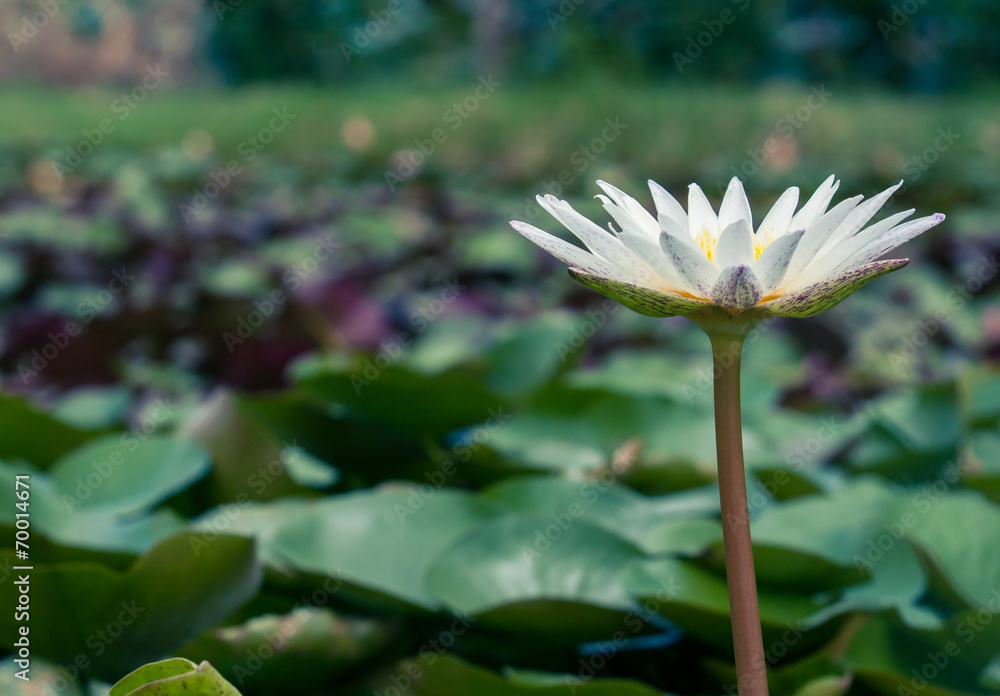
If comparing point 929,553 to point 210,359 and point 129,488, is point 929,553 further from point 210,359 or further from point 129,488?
point 210,359

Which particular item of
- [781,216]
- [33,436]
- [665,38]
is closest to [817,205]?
[781,216]

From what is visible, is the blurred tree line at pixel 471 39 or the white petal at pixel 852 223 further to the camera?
the blurred tree line at pixel 471 39

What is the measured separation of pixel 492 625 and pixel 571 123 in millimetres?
3250

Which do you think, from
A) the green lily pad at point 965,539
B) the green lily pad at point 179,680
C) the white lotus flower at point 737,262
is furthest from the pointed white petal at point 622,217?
the green lily pad at point 965,539

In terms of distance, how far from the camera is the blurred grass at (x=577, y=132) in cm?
321

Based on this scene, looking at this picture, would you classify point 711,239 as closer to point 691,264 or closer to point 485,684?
point 691,264

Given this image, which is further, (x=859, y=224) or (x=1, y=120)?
(x=1, y=120)

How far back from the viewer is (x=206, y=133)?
3.73 meters

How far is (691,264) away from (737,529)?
0.06 metres

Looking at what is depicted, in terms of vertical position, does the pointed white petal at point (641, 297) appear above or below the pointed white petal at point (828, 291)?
below

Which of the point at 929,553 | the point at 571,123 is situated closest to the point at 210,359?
the point at 929,553

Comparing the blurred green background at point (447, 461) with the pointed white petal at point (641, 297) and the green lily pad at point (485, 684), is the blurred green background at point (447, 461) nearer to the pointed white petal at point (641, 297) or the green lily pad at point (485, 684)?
the green lily pad at point (485, 684)

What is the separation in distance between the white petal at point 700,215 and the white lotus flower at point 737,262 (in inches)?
1.8

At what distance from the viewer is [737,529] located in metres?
0.21
